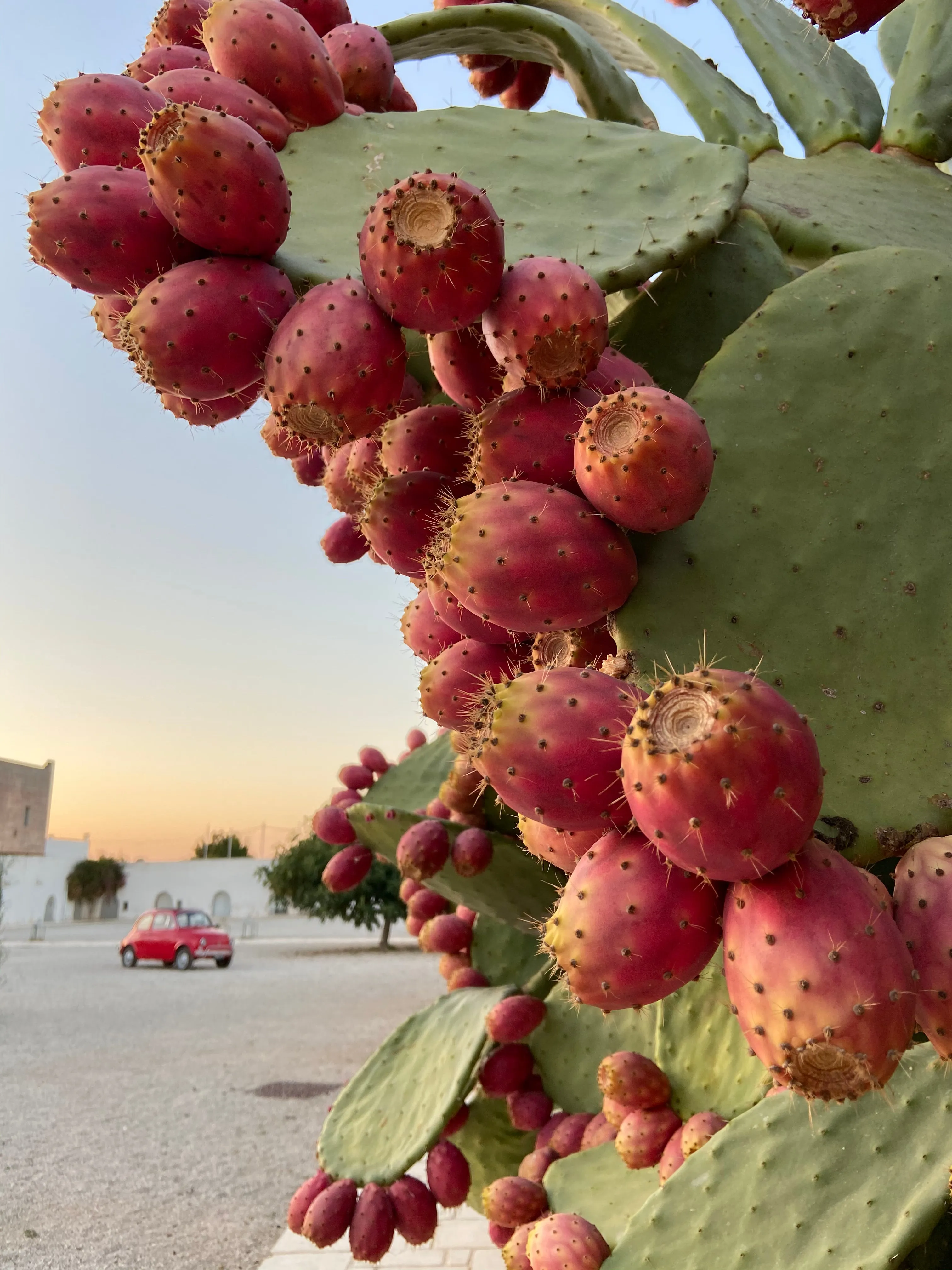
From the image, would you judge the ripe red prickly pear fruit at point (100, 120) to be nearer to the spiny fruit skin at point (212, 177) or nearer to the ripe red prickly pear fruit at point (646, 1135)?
the spiny fruit skin at point (212, 177)

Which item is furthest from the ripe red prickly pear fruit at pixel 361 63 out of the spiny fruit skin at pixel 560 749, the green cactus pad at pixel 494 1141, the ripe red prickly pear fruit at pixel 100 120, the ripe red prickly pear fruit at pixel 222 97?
the green cactus pad at pixel 494 1141

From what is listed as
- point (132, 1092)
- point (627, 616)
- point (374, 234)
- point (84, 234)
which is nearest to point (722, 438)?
point (627, 616)

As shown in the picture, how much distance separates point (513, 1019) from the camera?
168 cm

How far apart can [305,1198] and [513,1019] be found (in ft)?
1.34

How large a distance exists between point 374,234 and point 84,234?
252mm

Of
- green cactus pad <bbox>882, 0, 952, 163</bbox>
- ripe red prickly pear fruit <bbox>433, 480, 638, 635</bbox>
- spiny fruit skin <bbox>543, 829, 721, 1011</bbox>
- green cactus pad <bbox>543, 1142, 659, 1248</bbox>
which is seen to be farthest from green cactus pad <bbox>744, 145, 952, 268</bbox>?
green cactus pad <bbox>543, 1142, 659, 1248</bbox>

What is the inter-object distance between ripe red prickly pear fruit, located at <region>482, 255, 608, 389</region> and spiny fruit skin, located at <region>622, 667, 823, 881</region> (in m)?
0.36

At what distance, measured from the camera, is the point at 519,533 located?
0.78 meters

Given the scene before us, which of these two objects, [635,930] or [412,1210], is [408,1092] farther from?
[635,930]

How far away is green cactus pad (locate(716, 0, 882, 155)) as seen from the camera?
5.31 feet

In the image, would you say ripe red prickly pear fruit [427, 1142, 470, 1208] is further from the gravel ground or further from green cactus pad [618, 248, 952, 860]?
the gravel ground

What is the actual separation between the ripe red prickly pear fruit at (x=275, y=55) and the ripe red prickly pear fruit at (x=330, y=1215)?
1419 millimetres

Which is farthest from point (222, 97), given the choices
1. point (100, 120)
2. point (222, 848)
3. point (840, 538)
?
point (222, 848)

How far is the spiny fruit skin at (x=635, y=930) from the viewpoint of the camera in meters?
0.62
